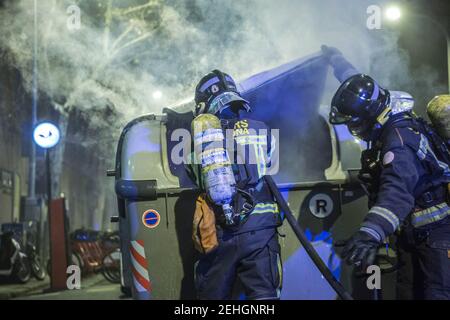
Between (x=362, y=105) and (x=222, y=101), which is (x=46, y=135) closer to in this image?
(x=222, y=101)

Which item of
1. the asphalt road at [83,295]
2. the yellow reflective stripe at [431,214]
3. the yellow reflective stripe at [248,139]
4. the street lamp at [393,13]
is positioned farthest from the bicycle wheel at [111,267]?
the yellow reflective stripe at [431,214]

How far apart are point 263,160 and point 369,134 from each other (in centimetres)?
75

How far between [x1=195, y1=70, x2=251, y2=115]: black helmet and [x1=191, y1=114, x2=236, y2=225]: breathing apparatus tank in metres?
0.27

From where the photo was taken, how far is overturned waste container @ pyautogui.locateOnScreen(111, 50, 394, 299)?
409cm

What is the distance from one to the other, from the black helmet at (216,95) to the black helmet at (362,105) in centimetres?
69

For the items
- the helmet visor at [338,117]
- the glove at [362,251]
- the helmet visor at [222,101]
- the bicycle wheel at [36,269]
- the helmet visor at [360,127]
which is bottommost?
the bicycle wheel at [36,269]

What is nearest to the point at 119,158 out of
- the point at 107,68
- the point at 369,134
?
the point at 369,134

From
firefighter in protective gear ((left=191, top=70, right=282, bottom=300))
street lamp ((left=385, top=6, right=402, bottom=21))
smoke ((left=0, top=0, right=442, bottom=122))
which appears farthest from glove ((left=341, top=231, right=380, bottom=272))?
street lamp ((left=385, top=6, right=402, bottom=21))

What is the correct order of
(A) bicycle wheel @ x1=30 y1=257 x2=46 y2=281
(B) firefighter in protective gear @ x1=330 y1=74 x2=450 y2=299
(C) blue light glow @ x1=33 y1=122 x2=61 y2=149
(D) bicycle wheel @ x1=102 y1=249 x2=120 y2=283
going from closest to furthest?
(B) firefighter in protective gear @ x1=330 y1=74 x2=450 y2=299, (C) blue light glow @ x1=33 y1=122 x2=61 y2=149, (D) bicycle wheel @ x1=102 y1=249 x2=120 y2=283, (A) bicycle wheel @ x1=30 y1=257 x2=46 y2=281

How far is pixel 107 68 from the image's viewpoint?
49.2 feet

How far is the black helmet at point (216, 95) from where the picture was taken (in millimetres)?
3670

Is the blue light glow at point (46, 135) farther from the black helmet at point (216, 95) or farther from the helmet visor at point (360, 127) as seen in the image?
the helmet visor at point (360, 127)

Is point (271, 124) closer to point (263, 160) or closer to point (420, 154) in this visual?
point (263, 160)

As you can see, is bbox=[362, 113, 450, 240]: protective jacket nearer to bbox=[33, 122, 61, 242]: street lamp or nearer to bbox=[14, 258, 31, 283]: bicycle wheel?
bbox=[33, 122, 61, 242]: street lamp
